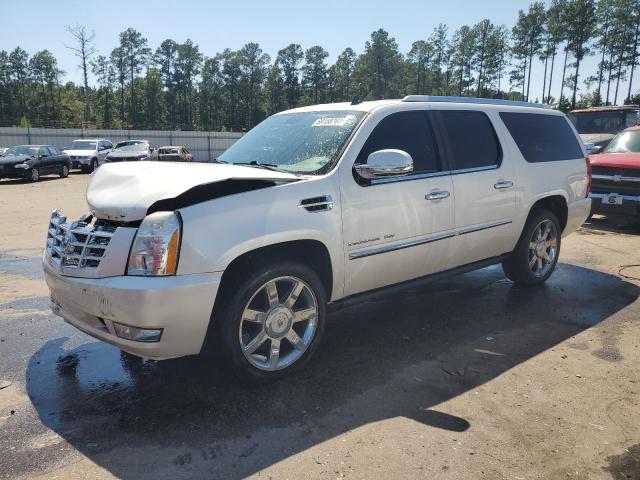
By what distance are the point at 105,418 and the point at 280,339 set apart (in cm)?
119

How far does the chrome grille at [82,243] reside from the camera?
10.3ft

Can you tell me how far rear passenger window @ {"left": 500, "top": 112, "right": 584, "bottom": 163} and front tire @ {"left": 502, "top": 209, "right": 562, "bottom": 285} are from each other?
64 cm

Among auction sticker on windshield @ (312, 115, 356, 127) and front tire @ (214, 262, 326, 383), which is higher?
auction sticker on windshield @ (312, 115, 356, 127)

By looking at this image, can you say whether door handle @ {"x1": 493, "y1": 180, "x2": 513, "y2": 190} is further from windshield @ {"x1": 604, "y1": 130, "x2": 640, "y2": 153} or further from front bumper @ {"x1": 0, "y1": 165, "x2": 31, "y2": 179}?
front bumper @ {"x1": 0, "y1": 165, "x2": 31, "y2": 179}

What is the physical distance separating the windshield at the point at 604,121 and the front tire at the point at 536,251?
11169mm

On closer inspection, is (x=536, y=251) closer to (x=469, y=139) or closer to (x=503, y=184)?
(x=503, y=184)

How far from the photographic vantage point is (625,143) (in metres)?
10.2

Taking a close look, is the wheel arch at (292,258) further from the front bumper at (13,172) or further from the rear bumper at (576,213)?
the front bumper at (13,172)

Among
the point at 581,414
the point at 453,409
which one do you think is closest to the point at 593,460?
the point at 581,414

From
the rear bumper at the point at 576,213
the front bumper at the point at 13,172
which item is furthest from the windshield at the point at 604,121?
the front bumper at the point at 13,172

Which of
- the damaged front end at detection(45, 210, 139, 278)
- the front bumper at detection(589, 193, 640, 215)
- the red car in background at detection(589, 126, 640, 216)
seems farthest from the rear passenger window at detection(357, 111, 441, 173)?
the front bumper at detection(589, 193, 640, 215)

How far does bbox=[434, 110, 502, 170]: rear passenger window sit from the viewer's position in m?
4.62

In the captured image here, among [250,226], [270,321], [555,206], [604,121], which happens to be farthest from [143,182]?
[604,121]

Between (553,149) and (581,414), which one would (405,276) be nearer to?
(581,414)
